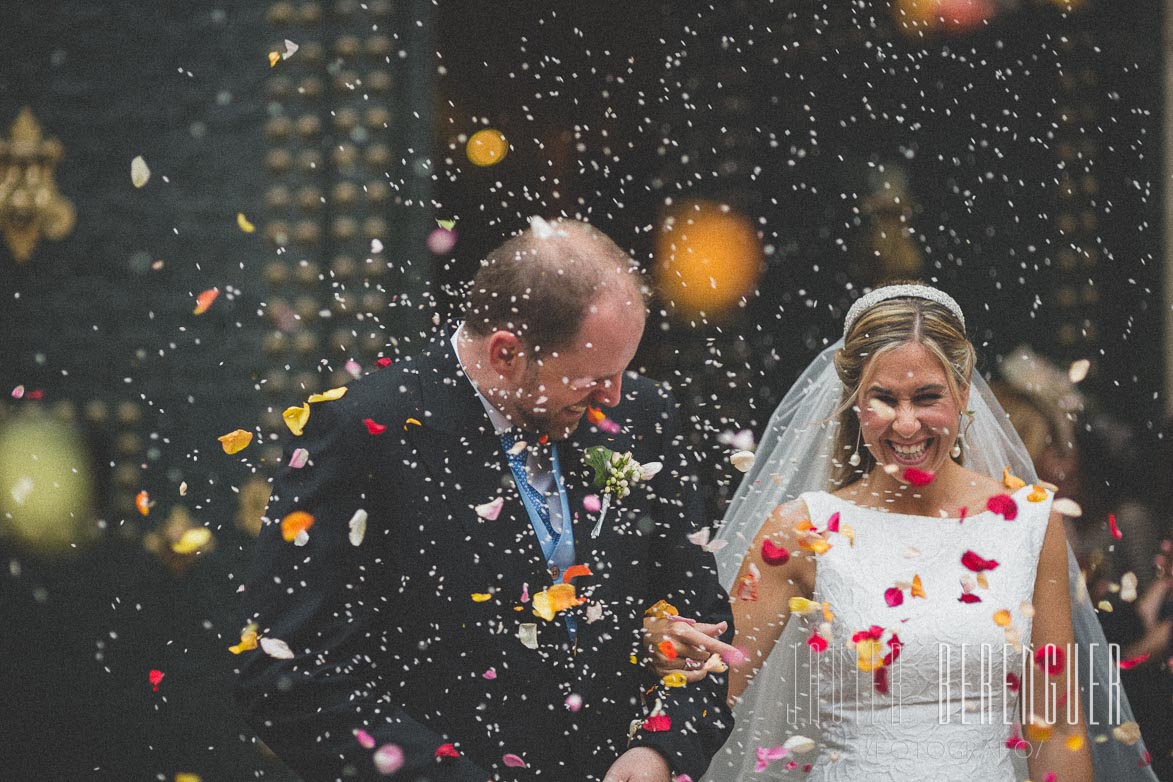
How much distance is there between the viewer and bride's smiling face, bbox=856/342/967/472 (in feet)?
8.53

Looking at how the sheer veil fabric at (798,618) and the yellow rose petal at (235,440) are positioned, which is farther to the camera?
the yellow rose petal at (235,440)

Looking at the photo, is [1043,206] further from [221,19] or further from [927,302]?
[221,19]

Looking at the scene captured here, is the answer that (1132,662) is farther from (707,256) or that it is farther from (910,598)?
(707,256)

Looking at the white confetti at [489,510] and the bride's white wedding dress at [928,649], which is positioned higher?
the white confetti at [489,510]

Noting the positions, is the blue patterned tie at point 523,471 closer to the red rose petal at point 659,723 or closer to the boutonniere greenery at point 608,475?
the boutonniere greenery at point 608,475

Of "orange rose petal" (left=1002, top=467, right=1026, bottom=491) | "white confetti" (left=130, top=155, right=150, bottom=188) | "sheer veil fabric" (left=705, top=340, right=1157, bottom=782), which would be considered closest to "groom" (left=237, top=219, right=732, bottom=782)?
"sheer veil fabric" (left=705, top=340, right=1157, bottom=782)

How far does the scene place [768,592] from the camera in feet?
9.12

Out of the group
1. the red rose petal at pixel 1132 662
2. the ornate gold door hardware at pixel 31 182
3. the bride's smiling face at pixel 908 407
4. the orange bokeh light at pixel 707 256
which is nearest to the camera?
the bride's smiling face at pixel 908 407

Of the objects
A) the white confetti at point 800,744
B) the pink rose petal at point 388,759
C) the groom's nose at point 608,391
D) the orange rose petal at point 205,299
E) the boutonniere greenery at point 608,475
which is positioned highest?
the groom's nose at point 608,391

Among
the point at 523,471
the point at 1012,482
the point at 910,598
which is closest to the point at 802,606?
the point at 910,598

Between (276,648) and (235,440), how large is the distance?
66.1 inches

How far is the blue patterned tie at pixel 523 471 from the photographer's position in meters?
2.16

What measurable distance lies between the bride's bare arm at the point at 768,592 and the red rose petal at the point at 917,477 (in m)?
0.26

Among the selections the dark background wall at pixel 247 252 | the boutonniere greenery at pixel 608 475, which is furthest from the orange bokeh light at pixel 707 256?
the boutonniere greenery at pixel 608 475
